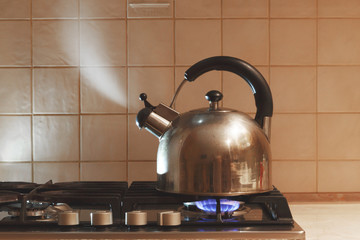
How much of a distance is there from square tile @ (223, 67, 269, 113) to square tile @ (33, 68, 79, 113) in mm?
438

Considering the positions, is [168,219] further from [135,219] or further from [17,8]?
[17,8]

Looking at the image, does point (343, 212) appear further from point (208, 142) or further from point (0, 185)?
point (0, 185)

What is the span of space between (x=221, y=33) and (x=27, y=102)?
61 cm

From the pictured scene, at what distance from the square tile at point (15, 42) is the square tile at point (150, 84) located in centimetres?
31

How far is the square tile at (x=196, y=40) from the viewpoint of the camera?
4.23 feet

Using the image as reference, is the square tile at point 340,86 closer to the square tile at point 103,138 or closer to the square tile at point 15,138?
the square tile at point 103,138

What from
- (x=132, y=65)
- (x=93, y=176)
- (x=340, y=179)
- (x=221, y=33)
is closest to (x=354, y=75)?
(x=340, y=179)

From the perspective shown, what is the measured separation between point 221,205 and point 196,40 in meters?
0.59

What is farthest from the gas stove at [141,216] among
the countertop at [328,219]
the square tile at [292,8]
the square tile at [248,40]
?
the square tile at [292,8]

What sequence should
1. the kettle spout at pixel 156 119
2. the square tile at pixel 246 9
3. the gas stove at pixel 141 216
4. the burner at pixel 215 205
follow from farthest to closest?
the square tile at pixel 246 9 < the kettle spout at pixel 156 119 < the burner at pixel 215 205 < the gas stove at pixel 141 216

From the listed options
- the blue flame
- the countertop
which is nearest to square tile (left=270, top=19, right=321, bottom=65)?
the countertop

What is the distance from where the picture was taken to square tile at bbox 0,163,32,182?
1291mm

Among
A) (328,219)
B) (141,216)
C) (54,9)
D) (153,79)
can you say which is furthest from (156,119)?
(54,9)

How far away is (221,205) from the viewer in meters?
0.86
